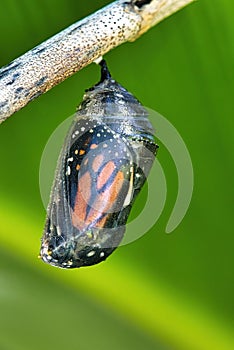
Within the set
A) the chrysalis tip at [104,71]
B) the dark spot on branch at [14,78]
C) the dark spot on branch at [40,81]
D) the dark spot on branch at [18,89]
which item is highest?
the chrysalis tip at [104,71]

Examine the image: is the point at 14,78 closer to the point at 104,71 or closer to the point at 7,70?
Result: the point at 7,70

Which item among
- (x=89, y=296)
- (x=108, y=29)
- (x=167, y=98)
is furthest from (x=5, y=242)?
(x=108, y=29)

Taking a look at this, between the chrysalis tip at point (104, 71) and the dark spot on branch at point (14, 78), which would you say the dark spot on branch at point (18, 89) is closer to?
the dark spot on branch at point (14, 78)

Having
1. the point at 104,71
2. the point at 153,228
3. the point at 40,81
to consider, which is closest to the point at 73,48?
the point at 40,81

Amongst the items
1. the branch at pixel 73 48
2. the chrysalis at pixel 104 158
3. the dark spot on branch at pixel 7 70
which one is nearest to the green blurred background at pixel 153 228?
the chrysalis at pixel 104 158

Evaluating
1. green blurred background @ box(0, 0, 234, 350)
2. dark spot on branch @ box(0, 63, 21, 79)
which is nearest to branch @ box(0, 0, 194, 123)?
dark spot on branch @ box(0, 63, 21, 79)

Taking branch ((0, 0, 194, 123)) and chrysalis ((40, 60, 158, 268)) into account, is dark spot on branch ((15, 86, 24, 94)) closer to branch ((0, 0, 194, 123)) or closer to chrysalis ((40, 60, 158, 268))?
branch ((0, 0, 194, 123))
